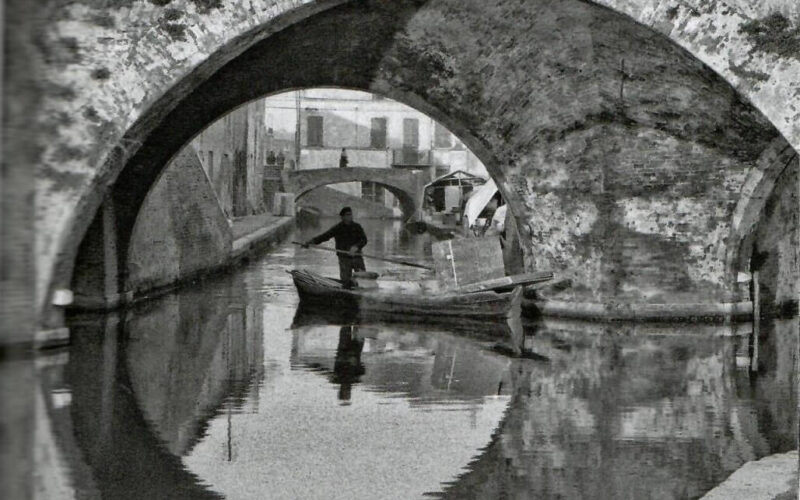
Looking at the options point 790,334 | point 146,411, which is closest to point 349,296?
point 790,334

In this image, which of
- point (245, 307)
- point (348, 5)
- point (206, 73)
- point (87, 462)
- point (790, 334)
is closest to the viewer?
point (87, 462)

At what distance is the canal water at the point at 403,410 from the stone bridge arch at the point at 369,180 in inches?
1133

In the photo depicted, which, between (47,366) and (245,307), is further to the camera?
(245,307)

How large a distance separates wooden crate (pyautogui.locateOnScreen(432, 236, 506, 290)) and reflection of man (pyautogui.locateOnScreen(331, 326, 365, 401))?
81.7 inches

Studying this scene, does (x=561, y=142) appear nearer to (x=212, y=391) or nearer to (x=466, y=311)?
(x=466, y=311)

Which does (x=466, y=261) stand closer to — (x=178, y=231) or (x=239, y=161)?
(x=178, y=231)

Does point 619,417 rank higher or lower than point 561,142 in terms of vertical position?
lower

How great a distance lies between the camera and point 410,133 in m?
50.0

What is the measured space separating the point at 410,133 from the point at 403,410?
42.6 meters

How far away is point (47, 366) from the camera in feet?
31.6

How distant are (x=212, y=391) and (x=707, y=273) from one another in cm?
736

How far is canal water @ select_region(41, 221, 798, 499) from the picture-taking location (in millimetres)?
5938

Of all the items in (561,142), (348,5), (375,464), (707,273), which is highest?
(348,5)

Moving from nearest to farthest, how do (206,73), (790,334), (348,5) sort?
(206,73) → (348,5) → (790,334)
